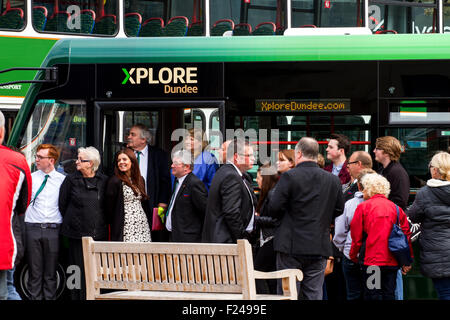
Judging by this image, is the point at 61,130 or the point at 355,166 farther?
the point at 61,130

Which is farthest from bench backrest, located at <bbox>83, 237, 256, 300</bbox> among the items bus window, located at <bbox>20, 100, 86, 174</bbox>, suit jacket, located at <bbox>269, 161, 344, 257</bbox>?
bus window, located at <bbox>20, 100, 86, 174</bbox>

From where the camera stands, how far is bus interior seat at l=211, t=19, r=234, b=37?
1296 centimetres

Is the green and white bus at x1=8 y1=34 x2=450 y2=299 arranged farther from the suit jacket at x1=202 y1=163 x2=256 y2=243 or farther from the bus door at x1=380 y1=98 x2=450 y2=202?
the suit jacket at x1=202 y1=163 x2=256 y2=243

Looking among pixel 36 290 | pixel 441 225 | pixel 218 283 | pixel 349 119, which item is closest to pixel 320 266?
pixel 441 225

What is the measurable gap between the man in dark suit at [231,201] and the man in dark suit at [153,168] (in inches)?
64.6

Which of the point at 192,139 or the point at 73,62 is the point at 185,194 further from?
the point at 73,62

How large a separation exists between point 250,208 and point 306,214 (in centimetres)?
63

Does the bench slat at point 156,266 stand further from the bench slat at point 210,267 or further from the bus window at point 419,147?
the bus window at point 419,147

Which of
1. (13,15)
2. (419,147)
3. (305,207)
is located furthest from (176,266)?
(13,15)

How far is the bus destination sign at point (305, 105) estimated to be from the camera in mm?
8430

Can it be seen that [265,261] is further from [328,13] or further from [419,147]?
[328,13]

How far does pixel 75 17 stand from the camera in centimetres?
1346

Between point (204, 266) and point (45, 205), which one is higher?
point (45, 205)

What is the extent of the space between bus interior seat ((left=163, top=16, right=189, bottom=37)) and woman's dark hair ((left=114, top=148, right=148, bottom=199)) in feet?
15.7
